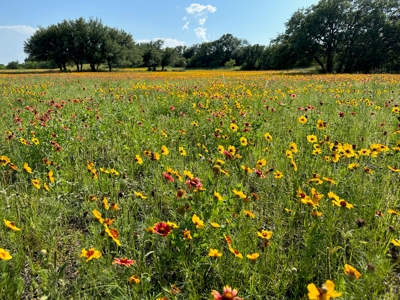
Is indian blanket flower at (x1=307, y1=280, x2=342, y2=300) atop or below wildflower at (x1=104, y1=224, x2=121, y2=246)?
atop

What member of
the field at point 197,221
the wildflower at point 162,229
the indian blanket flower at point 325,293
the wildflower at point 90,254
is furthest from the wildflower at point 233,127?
the indian blanket flower at point 325,293

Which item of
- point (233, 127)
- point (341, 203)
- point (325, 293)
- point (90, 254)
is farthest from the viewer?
point (233, 127)

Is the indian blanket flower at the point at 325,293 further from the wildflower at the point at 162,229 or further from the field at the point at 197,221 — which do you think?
the wildflower at the point at 162,229

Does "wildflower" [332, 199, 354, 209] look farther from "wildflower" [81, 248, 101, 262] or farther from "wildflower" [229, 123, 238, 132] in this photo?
"wildflower" [229, 123, 238, 132]

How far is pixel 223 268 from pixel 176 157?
1.64m

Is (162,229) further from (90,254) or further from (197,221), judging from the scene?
(90,254)

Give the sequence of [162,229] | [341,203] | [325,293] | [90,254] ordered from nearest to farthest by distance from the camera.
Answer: [325,293] → [90,254] → [162,229] → [341,203]

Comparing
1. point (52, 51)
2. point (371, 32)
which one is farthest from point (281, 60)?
point (52, 51)

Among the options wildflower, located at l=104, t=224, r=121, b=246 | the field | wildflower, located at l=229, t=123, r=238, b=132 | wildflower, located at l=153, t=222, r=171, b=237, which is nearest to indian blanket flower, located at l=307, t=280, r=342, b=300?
the field

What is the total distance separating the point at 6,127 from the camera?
397 centimetres

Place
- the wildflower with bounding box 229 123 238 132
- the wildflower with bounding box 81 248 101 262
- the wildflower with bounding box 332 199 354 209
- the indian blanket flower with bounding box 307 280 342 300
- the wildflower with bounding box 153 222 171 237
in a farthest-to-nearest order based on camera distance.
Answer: the wildflower with bounding box 229 123 238 132, the wildflower with bounding box 332 199 354 209, the wildflower with bounding box 153 222 171 237, the wildflower with bounding box 81 248 101 262, the indian blanket flower with bounding box 307 280 342 300

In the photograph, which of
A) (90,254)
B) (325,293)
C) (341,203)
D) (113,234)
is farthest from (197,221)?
(341,203)

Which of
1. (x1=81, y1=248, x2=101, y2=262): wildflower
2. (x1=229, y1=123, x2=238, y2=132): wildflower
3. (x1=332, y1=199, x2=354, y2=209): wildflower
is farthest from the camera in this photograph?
(x1=229, y1=123, x2=238, y2=132): wildflower

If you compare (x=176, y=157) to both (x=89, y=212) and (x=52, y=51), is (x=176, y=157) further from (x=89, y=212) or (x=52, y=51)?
(x=52, y=51)
